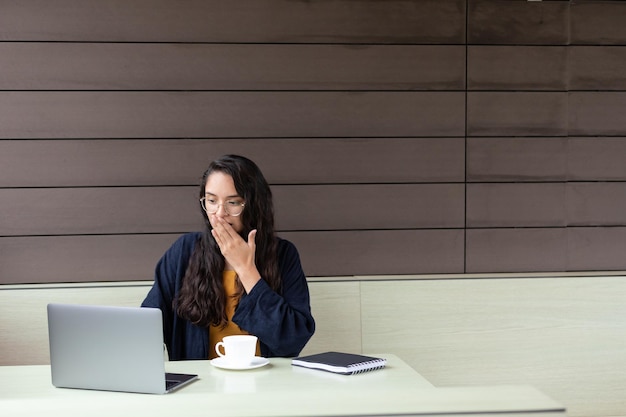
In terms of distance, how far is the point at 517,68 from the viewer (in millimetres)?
3830

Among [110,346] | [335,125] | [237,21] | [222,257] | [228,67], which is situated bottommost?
[110,346]

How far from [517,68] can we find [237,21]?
132cm

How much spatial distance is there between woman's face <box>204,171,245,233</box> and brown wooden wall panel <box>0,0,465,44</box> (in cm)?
99

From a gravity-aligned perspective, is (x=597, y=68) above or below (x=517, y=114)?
above

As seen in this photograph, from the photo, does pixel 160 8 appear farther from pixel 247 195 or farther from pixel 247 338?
pixel 247 338

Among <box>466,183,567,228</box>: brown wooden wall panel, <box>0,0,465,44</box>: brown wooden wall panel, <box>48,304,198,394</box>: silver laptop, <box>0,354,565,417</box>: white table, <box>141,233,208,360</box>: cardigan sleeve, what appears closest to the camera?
<box>0,354,565,417</box>: white table

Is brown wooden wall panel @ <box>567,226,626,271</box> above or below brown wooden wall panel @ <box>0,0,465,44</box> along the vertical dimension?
below

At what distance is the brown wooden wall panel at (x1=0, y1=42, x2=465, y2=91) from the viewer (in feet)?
11.8

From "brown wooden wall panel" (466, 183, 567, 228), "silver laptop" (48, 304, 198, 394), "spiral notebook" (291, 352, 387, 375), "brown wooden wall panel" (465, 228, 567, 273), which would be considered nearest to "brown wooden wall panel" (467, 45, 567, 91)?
"brown wooden wall panel" (466, 183, 567, 228)

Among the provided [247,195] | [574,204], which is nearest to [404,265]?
[574,204]

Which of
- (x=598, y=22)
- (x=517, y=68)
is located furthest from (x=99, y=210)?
(x=598, y=22)

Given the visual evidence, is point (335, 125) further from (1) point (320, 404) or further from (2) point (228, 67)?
(1) point (320, 404)

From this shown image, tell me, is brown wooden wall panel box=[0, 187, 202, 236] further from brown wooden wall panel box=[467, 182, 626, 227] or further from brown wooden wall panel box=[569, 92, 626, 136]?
brown wooden wall panel box=[569, 92, 626, 136]

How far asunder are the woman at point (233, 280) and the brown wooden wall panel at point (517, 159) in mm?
1245
